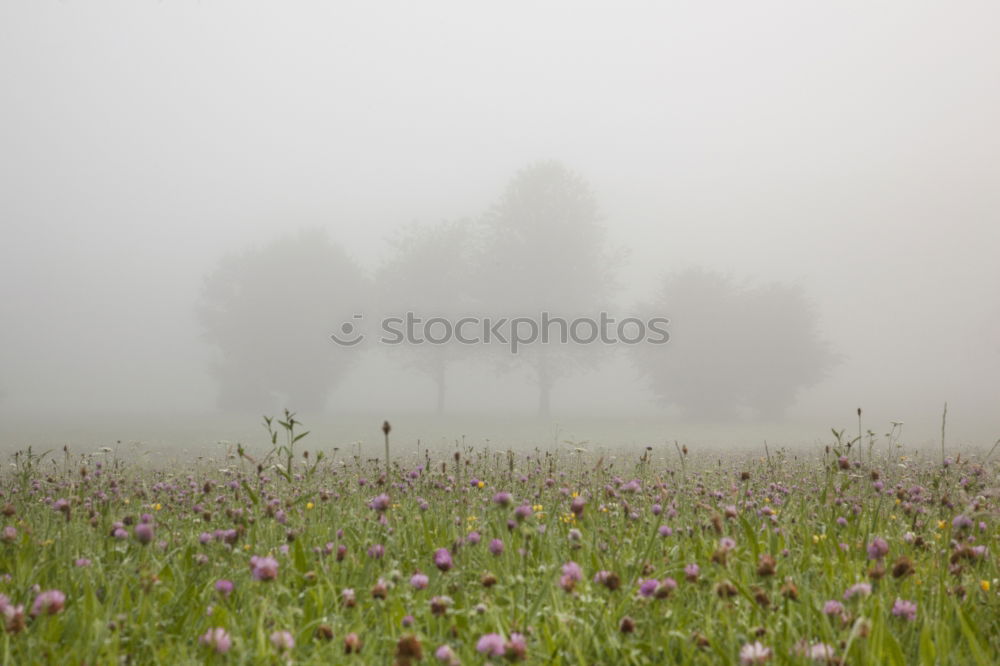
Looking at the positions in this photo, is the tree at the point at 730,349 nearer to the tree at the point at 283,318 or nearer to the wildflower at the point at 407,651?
the tree at the point at 283,318

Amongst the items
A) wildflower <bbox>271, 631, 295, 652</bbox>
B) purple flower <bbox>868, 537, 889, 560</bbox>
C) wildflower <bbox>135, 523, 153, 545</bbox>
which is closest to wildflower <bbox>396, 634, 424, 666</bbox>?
wildflower <bbox>271, 631, 295, 652</bbox>

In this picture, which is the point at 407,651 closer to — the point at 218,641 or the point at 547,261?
the point at 218,641

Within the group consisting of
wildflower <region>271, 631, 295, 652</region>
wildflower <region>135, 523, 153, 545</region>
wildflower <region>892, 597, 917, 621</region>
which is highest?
wildflower <region>135, 523, 153, 545</region>

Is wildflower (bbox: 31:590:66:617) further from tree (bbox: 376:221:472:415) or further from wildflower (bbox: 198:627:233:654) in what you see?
tree (bbox: 376:221:472:415)

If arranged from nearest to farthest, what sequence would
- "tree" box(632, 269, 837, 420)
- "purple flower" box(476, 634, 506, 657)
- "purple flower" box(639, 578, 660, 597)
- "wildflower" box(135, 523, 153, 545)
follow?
"purple flower" box(476, 634, 506, 657) → "purple flower" box(639, 578, 660, 597) → "wildflower" box(135, 523, 153, 545) → "tree" box(632, 269, 837, 420)

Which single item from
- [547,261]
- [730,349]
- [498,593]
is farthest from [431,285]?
[498,593]

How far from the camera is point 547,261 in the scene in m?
43.6

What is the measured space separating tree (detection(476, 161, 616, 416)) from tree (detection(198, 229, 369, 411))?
13.7 metres

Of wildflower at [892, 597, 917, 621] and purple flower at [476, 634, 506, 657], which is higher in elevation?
purple flower at [476, 634, 506, 657]

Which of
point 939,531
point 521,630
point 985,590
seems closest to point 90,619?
point 521,630

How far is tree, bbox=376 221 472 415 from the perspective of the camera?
45.6m

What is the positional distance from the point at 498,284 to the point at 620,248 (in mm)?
10157

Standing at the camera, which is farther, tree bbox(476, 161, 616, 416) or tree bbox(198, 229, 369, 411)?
tree bbox(198, 229, 369, 411)

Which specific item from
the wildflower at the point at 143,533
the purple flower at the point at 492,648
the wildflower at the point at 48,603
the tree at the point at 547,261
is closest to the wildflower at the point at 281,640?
the purple flower at the point at 492,648
